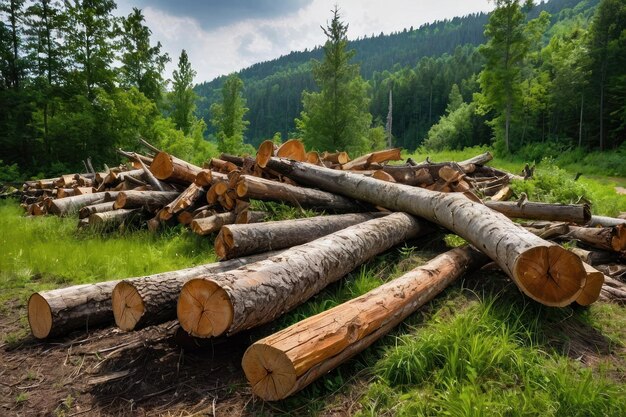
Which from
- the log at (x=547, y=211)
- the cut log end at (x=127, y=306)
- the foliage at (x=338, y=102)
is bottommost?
the cut log end at (x=127, y=306)

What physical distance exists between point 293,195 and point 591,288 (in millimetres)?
4249

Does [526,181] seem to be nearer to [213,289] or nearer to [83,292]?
[213,289]

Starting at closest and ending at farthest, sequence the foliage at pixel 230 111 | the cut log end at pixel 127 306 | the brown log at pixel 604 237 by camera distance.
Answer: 1. the cut log end at pixel 127 306
2. the brown log at pixel 604 237
3. the foliage at pixel 230 111

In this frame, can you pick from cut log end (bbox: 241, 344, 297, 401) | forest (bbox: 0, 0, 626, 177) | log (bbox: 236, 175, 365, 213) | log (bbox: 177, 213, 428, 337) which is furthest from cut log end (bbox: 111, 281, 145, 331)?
forest (bbox: 0, 0, 626, 177)

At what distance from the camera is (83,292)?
365 centimetres

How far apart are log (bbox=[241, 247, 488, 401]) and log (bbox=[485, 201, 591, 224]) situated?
12.4 feet

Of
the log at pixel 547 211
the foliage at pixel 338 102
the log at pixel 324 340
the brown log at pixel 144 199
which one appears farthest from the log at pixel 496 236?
the foliage at pixel 338 102

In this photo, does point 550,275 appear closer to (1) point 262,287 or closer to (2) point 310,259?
(2) point 310,259

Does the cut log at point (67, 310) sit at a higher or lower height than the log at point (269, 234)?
lower

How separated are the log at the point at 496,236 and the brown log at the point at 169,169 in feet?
10.8

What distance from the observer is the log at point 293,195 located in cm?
610

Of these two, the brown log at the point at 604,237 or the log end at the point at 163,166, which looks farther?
the log end at the point at 163,166

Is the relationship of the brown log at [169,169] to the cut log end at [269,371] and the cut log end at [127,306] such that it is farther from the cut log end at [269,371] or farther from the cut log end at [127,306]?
the cut log end at [269,371]

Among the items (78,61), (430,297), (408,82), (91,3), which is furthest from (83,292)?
(408,82)
